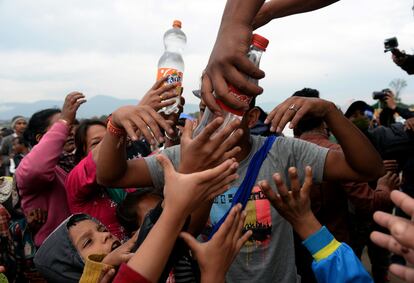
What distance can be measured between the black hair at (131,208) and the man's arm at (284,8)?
1.22 m

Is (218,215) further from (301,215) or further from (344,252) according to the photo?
(344,252)

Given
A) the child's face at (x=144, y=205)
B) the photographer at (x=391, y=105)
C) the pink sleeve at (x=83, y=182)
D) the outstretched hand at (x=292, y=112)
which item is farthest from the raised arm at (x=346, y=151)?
the photographer at (x=391, y=105)

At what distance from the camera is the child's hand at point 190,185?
46.4 inches

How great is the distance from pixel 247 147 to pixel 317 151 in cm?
36

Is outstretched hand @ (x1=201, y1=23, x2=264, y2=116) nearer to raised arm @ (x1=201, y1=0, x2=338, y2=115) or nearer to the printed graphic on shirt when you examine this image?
raised arm @ (x1=201, y1=0, x2=338, y2=115)

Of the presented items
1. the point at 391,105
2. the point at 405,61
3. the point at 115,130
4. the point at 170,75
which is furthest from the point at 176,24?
the point at 391,105

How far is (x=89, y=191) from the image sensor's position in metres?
2.52

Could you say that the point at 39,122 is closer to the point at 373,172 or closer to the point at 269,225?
the point at 269,225

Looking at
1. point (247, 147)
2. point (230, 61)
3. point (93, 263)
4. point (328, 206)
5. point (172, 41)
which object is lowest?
point (328, 206)

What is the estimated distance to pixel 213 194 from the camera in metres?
1.24

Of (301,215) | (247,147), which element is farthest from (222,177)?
(247,147)

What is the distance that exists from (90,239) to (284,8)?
1.38 meters

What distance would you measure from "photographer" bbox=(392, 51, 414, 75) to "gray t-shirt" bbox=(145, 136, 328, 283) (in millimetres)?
2018

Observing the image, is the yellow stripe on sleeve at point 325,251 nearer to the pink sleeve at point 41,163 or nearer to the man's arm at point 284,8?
the man's arm at point 284,8
